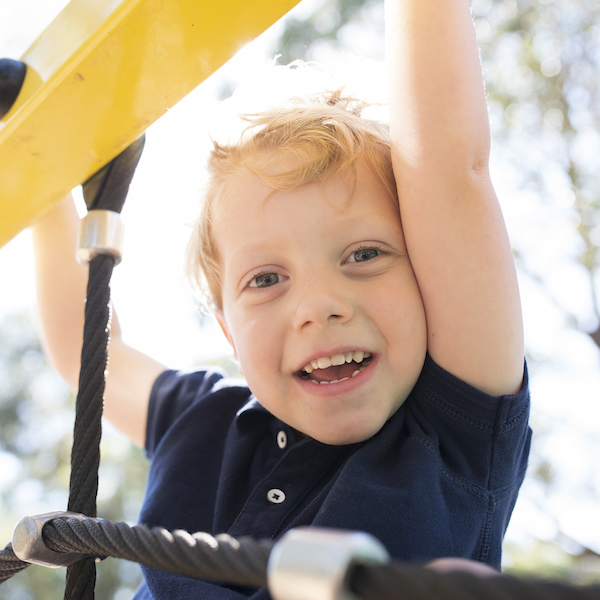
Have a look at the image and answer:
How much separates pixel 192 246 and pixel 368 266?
313 millimetres

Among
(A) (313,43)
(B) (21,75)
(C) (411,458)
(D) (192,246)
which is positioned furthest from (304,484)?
(A) (313,43)

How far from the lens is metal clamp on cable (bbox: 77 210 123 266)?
64 centimetres

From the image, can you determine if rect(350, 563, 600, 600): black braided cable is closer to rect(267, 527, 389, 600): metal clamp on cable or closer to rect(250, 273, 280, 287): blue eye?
rect(267, 527, 389, 600): metal clamp on cable

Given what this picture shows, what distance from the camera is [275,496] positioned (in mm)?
608

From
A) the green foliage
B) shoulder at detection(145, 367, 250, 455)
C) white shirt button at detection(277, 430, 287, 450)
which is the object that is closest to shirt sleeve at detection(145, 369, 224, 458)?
shoulder at detection(145, 367, 250, 455)

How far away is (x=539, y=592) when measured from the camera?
0.20 metres

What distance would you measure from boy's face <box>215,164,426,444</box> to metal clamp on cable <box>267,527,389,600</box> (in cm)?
35

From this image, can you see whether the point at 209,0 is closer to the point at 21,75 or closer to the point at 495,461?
the point at 21,75

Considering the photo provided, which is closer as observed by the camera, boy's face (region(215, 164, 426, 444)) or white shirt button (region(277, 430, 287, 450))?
boy's face (region(215, 164, 426, 444))

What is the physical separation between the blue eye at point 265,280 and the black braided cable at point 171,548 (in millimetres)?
300

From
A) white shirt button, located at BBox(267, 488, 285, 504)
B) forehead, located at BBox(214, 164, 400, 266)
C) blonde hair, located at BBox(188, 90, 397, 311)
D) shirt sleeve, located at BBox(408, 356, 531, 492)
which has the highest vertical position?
blonde hair, located at BBox(188, 90, 397, 311)

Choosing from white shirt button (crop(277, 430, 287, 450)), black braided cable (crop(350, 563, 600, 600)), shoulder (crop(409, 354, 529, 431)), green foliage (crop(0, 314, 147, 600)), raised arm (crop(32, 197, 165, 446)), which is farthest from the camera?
green foliage (crop(0, 314, 147, 600))

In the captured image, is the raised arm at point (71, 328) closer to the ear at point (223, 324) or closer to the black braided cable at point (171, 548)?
the ear at point (223, 324)

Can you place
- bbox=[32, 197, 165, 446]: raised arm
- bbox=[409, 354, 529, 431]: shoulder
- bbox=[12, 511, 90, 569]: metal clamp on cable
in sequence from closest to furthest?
bbox=[12, 511, 90, 569]: metal clamp on cable, bbox=[409, 354, 529, 431]: shoulder, bbox=[32, 197, 165, 446]: raised arm
